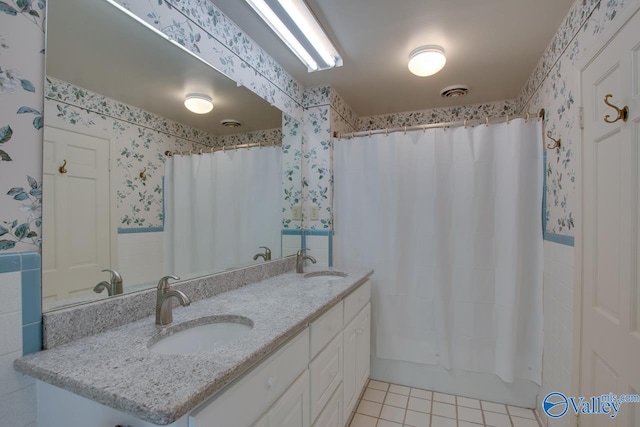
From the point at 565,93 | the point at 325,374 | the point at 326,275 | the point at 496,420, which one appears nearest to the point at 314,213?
the point at 326,275

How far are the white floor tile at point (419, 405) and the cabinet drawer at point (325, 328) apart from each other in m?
0.92

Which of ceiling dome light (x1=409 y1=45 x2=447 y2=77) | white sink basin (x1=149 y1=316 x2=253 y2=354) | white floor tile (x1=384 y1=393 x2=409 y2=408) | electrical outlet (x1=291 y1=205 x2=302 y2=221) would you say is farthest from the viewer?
electrical outlet (x1=291 y1=205 x2=302 y2=221)

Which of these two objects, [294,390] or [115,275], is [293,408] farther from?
[115,275]

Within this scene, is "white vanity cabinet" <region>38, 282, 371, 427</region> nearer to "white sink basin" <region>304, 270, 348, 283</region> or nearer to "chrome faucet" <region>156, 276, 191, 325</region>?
"white sink basin" <region>304, 270, 348, 283</region>

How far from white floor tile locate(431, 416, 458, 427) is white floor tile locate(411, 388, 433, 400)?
0.21 m

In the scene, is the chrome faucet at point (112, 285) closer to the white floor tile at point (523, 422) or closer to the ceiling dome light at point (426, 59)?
the ceiling dome light at point (426, 59)

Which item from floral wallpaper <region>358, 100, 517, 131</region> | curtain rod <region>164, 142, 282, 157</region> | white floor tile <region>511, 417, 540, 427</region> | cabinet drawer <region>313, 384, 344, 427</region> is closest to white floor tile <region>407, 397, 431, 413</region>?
white floor tile <region>511, 417, 540, 427</region>

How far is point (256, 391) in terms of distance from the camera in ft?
2.79

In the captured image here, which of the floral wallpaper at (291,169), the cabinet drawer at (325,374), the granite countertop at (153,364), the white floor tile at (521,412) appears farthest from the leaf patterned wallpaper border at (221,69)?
the white floor tile at (521,412)

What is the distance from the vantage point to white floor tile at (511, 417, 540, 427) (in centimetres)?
173

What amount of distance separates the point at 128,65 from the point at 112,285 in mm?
847

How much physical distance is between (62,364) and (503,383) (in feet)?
7.69

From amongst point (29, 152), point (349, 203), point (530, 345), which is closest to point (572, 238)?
point (530, 345)

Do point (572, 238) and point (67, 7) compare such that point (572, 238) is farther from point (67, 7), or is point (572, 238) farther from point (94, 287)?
point (67, 7)
